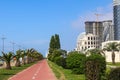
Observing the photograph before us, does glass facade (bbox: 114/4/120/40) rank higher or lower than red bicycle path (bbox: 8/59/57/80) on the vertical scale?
higher

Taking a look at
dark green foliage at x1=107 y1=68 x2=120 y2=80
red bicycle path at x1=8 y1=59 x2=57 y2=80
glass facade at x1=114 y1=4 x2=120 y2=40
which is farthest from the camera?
glass facade at x1=114 y1=4 x2=120 y2=40

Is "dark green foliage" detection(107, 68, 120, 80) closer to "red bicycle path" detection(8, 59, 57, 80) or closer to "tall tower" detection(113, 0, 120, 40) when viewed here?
"red bicycle path" detection(8, 59, 57, 80)

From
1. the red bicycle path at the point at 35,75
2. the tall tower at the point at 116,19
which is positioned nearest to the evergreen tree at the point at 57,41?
the tall tower at the point at 116,19

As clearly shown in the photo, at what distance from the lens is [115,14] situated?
191m

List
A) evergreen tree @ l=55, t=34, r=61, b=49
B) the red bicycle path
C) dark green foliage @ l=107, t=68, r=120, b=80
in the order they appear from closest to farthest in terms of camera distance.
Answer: dark green foliage @ l=107, t=68, r=120, b=80
the red bicycle path
evergreen tree @ l=55, t=34, r=61, b=49

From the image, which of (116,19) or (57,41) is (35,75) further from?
(116,19)

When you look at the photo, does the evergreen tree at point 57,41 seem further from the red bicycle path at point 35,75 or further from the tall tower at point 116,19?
the red bicycle path at point 35,75

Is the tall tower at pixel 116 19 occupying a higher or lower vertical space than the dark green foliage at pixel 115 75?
higher

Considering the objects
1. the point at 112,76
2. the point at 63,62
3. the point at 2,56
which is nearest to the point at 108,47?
the point at 63,62

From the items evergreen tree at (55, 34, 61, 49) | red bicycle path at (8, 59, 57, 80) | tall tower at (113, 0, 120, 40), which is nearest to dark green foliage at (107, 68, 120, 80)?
red bicycle path at (8, 59, 57, 80)

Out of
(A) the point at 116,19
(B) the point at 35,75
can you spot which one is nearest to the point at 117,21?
(A) the point at 116,19

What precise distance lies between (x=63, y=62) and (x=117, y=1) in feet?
441

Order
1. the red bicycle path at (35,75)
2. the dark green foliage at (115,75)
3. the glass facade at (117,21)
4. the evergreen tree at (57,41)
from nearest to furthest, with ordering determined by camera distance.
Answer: the dark green foliage at (115,75) < the red bicycle path at (35,75) < the evergreen tree at (57,41) < the glass facade at (117,21)

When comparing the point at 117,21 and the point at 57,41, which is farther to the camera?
the point at 117,21
